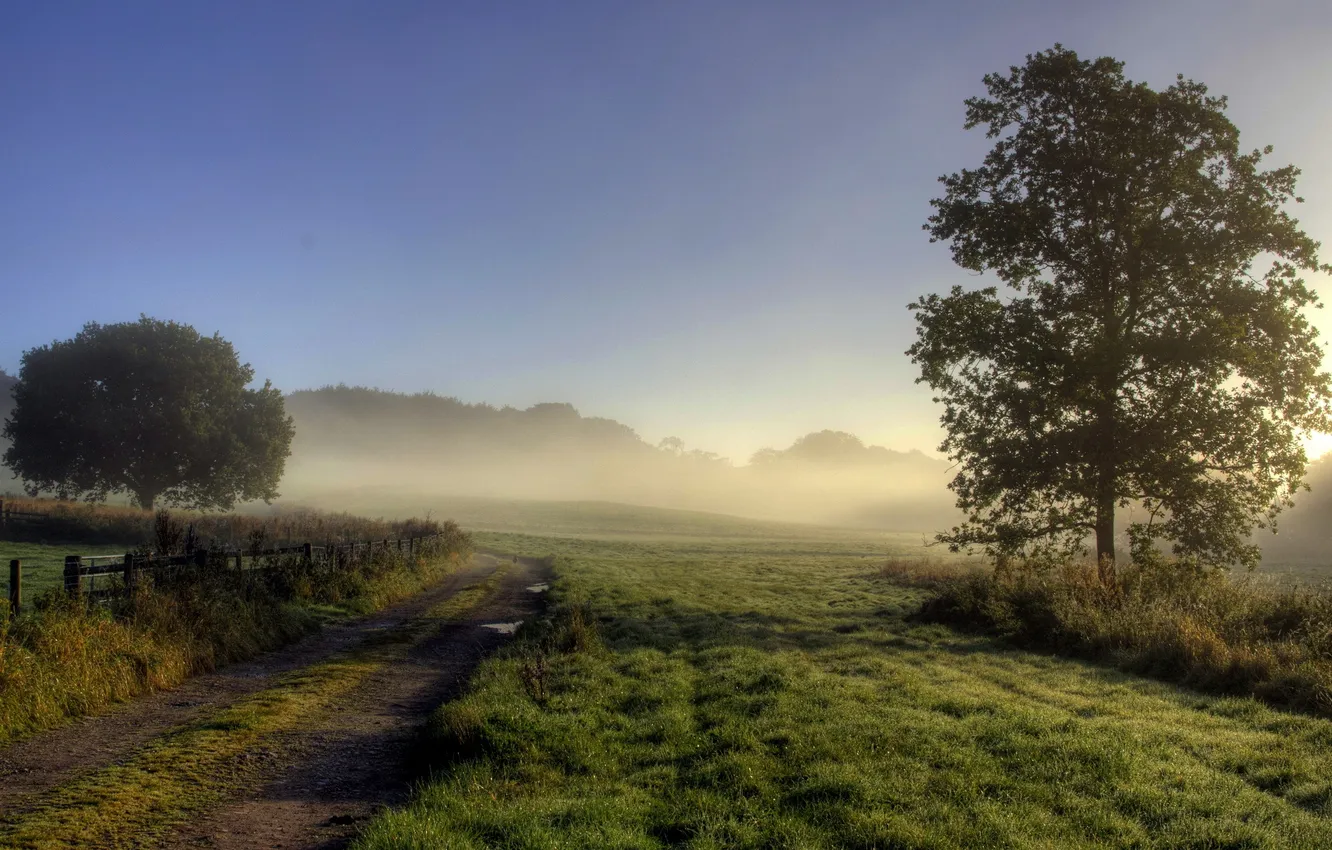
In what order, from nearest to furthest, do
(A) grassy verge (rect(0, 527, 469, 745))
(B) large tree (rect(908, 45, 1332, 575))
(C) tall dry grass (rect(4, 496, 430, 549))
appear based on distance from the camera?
(A) grassy verge (rect(0, 527, 469, 745))
(B) large tree (rect(908, 45, 1332, 575))
(C) tall dry grass (rect(4, 496, 430, 549))

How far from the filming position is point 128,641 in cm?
1080

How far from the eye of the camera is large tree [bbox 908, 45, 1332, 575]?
1952 centimetres

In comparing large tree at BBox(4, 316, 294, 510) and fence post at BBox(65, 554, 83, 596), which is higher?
large tree at BBox(4, 316, 294, 510)

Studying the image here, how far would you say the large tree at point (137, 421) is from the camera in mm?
49281

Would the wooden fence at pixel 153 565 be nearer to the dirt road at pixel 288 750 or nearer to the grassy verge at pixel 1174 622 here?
the dirt road at pixel 288 750

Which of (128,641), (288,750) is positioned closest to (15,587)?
(128,641)

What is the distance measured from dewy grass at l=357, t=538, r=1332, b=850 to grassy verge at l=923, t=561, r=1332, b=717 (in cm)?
106

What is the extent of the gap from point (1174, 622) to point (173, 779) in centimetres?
Answer: 1579

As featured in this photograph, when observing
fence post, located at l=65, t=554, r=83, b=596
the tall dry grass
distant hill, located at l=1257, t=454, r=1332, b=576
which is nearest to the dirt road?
fence post, located at l=65, t=554, r=83, b=596

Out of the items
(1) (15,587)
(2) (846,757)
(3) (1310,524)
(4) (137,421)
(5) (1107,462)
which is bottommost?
(3) (1310,524)

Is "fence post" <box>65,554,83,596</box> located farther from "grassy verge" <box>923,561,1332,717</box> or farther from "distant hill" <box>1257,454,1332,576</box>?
"distant hill" <box>1257,454,1332,576</box>

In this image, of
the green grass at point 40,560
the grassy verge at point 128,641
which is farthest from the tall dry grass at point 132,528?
the grassy verge at point 128,641

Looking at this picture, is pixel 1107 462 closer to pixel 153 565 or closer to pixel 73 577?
pixel 153 565

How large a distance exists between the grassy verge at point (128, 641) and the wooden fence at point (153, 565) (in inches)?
17.0
